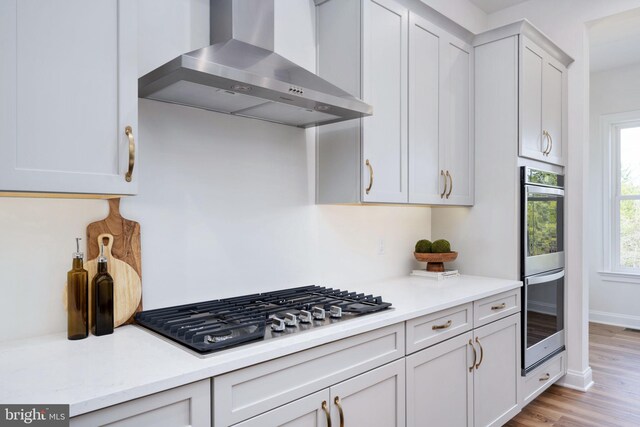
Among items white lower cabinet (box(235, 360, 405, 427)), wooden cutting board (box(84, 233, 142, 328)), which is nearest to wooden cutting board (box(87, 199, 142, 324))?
wooden cutting board (box(84, 233, 142, 328))

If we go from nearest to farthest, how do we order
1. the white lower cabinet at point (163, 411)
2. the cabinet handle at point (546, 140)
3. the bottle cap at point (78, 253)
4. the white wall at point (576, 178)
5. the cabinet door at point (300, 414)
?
the white lower cabinet at point (163, 411), the cabinet door at point (300, 414), the bottle cap at point (78, 253), the cabinet handle at point (546, 140), the white wall at point (576, 178)

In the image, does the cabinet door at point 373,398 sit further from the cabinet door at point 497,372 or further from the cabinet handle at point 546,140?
the cabinet handle at point 546,140

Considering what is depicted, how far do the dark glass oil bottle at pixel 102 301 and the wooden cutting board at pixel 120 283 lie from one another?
0.07 m

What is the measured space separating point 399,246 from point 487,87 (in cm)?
124

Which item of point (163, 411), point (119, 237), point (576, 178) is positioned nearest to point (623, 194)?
point (576, 178)

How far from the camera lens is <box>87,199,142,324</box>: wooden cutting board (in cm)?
157

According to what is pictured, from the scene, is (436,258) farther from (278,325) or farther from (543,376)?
(278,325)

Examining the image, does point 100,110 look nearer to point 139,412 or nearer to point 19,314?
point 19,314

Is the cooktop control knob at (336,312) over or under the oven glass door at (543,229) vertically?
under

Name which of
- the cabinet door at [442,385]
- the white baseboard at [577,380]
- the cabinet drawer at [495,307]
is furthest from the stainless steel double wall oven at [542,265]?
the cabinet door at [442,385]

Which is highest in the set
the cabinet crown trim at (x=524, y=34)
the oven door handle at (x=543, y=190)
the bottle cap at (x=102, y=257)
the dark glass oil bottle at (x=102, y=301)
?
the cabinet crown trim at (x=524, y=34)

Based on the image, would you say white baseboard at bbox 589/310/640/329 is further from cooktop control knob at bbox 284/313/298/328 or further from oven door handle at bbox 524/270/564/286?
cooktop control knob at bbox 284/313/298/328

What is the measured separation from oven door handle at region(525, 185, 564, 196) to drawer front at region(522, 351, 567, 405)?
1.18 metres

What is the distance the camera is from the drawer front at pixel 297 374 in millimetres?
1262
